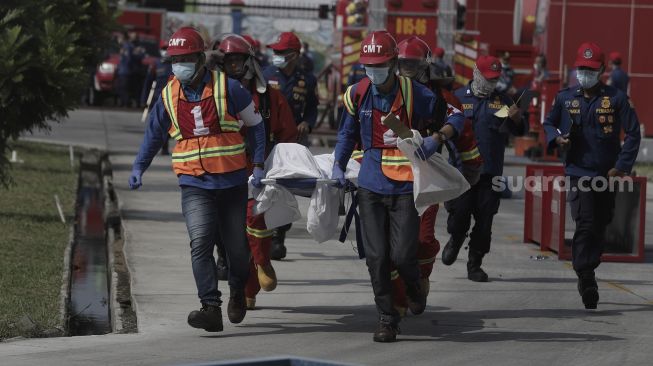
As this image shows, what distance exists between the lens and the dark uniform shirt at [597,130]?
11406 mm

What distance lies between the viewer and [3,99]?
15922 millimetres

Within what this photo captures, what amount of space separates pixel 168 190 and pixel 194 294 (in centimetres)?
887

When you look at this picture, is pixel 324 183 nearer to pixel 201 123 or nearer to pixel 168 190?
pixel 201 123

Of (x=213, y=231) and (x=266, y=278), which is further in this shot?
(x=266, y=278)

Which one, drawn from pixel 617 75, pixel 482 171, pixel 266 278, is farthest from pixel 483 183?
pixel 617 75

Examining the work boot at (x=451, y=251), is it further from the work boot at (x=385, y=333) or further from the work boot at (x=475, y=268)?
the work boot at (x=385, y=333)

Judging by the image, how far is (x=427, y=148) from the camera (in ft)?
32.1

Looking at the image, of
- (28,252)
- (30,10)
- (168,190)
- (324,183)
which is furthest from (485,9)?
(324,183)

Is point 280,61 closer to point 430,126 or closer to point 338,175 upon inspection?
point 338,175

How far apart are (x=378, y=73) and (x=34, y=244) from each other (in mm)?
5593

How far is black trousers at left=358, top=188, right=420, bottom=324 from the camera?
32.2ft

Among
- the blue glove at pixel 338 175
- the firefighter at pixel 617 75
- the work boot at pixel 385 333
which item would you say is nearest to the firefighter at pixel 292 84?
the blue glove at pixel 338 175

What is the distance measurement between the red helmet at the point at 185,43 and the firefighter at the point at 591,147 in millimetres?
2977

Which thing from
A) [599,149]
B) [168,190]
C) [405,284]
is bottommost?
[168,190]
